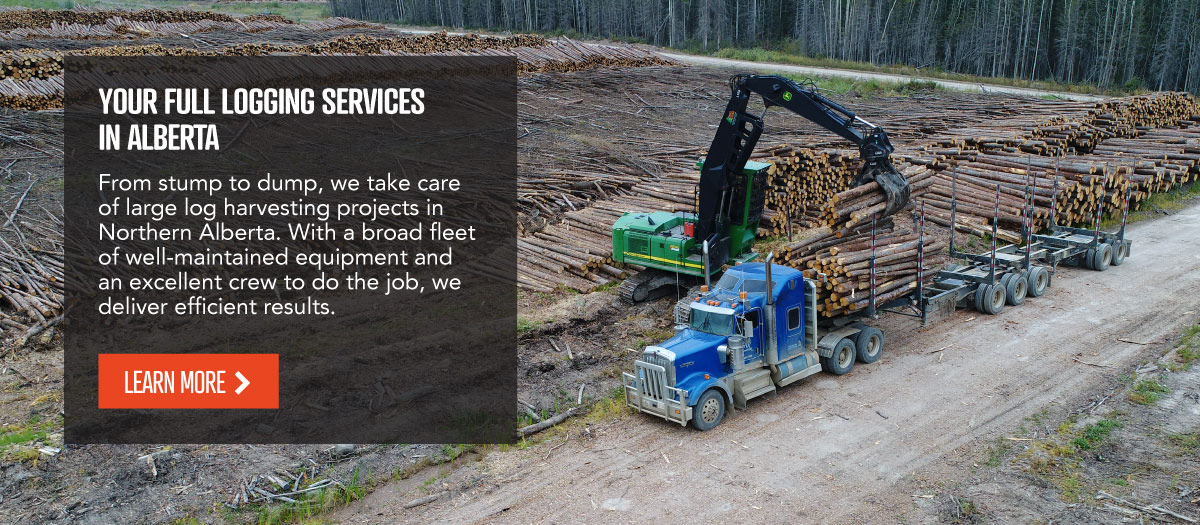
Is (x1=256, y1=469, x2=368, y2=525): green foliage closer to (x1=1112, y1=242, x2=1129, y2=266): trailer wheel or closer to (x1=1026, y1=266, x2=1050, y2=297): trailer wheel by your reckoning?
(x1=1026, y1=266, x2=1050, y2=297): trailer wheel

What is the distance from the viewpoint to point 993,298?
59.4 feet

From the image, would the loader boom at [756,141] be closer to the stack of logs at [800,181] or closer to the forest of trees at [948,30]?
the stack of logs at [800,181]

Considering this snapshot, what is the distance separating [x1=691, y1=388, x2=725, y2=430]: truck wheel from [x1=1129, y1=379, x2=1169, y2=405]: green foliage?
687 centimetres

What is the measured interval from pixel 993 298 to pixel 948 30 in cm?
4614

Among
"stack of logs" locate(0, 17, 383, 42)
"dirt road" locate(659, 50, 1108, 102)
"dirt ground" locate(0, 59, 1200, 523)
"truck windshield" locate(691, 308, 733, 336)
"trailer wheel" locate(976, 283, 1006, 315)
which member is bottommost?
"dirt ground" locate(0, 59, 1200, 523)

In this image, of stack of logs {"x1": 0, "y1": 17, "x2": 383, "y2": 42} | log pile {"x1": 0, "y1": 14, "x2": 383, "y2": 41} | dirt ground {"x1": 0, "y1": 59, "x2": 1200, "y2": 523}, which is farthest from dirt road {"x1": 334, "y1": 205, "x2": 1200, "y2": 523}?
log pile {"x1": 0, "y1": 14, "x2": 383, "y2": 41}

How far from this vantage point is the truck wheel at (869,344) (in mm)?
15750

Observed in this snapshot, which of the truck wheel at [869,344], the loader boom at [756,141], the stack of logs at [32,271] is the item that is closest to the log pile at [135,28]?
the stack of logs at [32,271]

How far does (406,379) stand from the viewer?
1516cm

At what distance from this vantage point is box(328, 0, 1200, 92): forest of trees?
48094 millimetres

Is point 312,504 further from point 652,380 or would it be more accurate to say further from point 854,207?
point 854,207

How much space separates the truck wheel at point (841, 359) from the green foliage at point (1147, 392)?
177 inches

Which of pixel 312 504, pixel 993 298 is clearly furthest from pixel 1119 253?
pixel 312 504

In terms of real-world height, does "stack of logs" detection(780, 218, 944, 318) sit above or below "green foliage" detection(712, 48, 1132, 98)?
below
